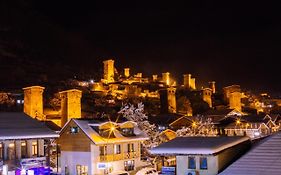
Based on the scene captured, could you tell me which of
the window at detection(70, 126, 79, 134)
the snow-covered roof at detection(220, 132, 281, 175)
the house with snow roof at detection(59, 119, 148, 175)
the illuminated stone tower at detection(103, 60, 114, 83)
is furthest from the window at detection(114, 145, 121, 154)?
the illuminated stone tower at detection(103, 60, 114, 83)

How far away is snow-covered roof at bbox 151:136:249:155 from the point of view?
875 inches

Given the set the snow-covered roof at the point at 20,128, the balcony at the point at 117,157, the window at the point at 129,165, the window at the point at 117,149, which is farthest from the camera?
the window at the point at 129,165

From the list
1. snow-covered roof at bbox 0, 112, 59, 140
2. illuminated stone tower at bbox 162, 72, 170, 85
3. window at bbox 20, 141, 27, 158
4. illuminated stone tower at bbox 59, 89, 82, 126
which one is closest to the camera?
snow-covered roof at bbox 0, 112, 59, 140

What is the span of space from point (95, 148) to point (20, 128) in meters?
7.81

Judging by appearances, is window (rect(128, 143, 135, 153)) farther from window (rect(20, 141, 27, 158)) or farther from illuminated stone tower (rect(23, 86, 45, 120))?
illuminated stone tower (rect(23, 86, 45, 120))

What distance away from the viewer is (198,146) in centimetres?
2288

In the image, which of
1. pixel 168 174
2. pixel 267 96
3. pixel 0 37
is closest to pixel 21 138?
pixel 168 174

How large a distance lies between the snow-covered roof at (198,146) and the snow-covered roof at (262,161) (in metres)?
1.49

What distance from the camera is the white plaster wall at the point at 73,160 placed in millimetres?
38281

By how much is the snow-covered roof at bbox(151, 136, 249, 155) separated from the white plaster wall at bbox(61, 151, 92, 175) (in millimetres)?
15574

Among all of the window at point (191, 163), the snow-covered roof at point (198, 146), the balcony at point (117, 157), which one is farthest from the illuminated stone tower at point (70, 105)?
the window at point (191, 163)

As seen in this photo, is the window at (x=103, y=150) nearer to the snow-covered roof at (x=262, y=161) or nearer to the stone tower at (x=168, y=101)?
the snow-covered roof at (x=262, y=161)

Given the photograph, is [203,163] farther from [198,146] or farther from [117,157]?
[117,157]

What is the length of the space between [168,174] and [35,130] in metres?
13.9
